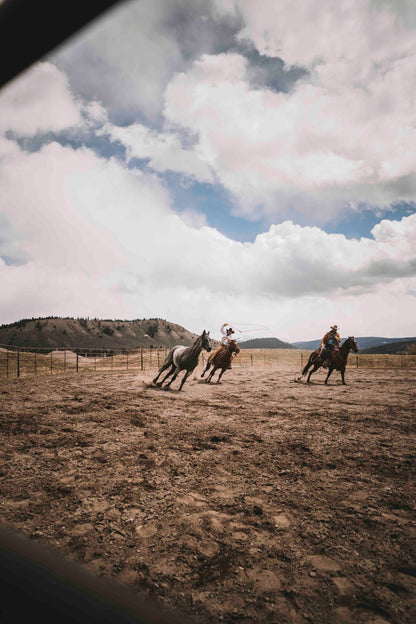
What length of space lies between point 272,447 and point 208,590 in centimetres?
280

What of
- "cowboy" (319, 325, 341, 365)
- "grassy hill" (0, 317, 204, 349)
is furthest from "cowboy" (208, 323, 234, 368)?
"grassy hill" (0, 317, 204, 349)

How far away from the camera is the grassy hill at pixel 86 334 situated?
330ft

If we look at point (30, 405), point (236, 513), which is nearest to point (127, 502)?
point (236, 513)

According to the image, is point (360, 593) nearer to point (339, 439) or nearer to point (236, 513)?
point (236, 513)

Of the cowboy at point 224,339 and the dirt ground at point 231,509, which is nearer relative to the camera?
the dirt ground at point 231,509

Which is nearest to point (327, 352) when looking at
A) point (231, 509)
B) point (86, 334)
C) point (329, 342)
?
point (329, 342)

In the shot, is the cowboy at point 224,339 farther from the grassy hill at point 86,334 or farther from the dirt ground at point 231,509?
the grassy hill at point 86,334

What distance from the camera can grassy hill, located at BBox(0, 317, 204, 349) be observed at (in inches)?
3958

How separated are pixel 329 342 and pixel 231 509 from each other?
35.7ft

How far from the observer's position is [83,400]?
8023 millimetres

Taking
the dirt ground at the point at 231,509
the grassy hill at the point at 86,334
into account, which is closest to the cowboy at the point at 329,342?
the dirt ground at the point at 231,509

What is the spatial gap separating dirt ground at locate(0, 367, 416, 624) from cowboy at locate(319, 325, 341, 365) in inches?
270

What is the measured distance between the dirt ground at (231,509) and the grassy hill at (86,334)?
10161 cm

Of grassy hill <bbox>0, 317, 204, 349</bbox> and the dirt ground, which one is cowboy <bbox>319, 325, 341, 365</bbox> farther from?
grassy hill <bbox>0, 317, 204, 349</bbox>
